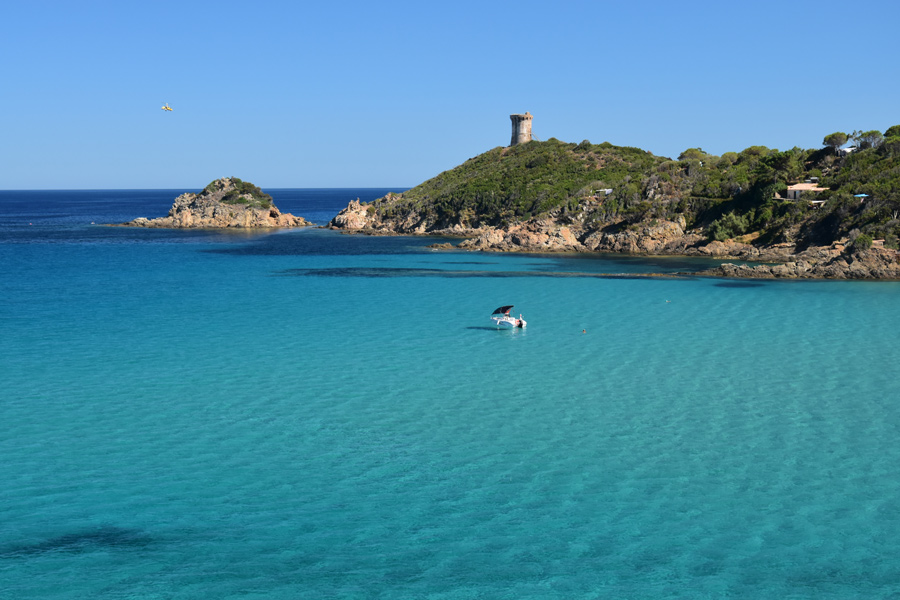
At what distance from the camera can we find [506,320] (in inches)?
1439

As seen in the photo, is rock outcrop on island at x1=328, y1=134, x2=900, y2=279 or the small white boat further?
rock outcrop on island at x1=328, y1=134, x2=900, y2=279

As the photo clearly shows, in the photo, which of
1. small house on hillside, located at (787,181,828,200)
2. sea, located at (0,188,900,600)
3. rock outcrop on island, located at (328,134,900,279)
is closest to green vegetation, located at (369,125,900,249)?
rock outcrop on island, located at (328,134,900,279)

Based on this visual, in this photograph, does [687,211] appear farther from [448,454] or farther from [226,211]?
[226,211]

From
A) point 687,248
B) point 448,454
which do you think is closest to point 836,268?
point 687,248

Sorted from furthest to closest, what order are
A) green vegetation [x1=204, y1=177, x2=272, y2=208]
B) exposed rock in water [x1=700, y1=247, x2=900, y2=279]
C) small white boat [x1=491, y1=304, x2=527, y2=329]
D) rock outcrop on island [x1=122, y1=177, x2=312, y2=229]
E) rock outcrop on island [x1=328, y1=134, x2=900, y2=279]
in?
green vegetation [x1=204, y1=177, x2=272, y2=208] → rock outcrop on island [x1=122, y1=177, x2=312, y2=229] → rock outcrop on island [x1=328, y1=134, x2=900, y2=279] → exposed rock in water [x1=700, y1=247, x2=900, y2=279] → small white boat [x1=491, y1=304, x2=527, y2=329]

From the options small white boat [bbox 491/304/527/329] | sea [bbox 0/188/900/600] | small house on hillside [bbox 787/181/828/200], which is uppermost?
small house on hillside [bbox 787/181/828/200]

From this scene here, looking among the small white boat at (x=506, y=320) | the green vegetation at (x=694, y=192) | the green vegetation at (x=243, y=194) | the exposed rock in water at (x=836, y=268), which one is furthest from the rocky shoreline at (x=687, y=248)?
the green vegetation at (x=243, y=194)

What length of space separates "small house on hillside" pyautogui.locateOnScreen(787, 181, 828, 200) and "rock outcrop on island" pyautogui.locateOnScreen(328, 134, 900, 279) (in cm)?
22

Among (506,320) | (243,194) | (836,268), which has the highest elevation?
(243,194)

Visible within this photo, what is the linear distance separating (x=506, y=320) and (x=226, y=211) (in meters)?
106

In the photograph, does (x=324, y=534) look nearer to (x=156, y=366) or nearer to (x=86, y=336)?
(x=156, y=366)

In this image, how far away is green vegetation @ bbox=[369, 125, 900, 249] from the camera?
6900cm

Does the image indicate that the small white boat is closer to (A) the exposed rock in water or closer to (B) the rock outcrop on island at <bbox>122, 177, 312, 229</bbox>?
(A) the exposed rock in water

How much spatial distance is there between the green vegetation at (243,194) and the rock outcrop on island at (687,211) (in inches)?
809
